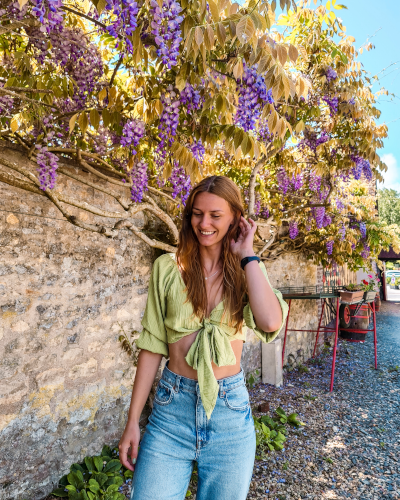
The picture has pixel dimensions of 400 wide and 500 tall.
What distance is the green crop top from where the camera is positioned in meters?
1.14

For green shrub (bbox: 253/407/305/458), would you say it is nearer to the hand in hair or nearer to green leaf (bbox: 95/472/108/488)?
green leaf (bbox: 95/472/108/488)

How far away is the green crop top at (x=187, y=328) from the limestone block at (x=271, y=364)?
139 inches

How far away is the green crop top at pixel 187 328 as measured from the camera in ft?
3.76

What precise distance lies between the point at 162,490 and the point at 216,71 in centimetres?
189

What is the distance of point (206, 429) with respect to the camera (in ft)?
3.72

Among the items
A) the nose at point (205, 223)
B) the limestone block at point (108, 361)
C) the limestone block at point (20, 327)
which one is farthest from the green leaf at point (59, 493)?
the nose at point (205, 223)

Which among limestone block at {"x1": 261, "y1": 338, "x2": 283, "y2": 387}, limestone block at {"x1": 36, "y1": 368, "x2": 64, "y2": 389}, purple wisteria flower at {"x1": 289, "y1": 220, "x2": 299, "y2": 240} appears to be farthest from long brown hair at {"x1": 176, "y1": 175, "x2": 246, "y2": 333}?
purple wisteria flower at {"x1": 289, "y1": 220, "x2": 299, "y2": 240}

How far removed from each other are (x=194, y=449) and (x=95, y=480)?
1580 millimetres

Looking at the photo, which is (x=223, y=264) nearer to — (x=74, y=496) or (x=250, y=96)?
(x=250, y=96)

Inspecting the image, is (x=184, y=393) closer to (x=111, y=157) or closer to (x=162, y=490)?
(x=162, y=490)

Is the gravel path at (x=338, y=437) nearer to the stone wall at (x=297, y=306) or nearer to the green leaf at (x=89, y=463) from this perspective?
the stone wall at (x=297, y=306)

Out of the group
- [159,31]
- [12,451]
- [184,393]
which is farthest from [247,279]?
[12,451]

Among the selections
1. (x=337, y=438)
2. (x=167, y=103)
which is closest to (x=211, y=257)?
(x=167, y=103)

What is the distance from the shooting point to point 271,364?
4633 millimetres
